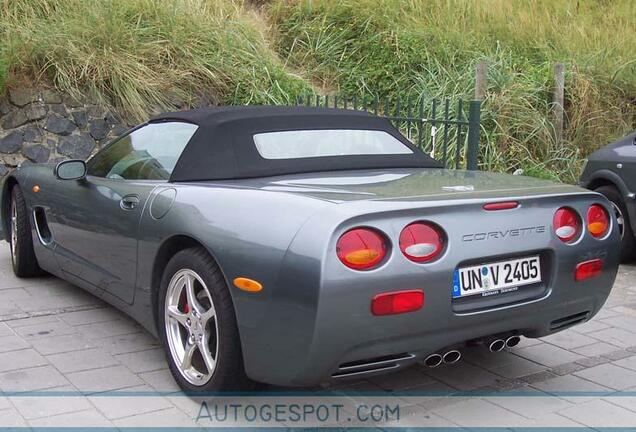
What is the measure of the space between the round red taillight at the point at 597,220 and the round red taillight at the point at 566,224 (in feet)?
0.26

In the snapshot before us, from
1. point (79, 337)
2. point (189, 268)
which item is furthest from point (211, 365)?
point (79, 337)

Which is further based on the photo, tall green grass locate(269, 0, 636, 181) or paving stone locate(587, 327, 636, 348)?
tall green grass locate(269, 0, 636, 181)

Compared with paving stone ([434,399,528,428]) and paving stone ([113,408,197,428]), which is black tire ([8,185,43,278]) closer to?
paving stone ([113,408,197,428])

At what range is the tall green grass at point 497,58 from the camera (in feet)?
31.6

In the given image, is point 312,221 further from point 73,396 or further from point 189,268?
point 73,396

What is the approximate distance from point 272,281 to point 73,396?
1294mm

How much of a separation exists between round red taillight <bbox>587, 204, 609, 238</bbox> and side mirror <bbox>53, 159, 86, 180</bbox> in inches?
115

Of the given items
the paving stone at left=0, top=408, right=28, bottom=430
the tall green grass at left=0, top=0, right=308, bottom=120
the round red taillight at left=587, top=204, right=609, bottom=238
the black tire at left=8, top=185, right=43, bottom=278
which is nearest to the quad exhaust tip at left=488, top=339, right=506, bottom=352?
the round red taillight at left=587, top=204, right=609, bottom=238

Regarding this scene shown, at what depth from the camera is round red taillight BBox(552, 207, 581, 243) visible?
3.59 m

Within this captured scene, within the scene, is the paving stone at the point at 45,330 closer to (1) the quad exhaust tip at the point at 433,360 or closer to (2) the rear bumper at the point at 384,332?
(2) the rear bumper at the point at 384,332

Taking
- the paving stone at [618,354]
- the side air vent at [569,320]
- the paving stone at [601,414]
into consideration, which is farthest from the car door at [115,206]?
the paving stone at [618,354]

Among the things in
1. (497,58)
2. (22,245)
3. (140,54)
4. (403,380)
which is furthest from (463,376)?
(497,58)

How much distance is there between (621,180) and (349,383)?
3.86m

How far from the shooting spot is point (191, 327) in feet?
11.8
